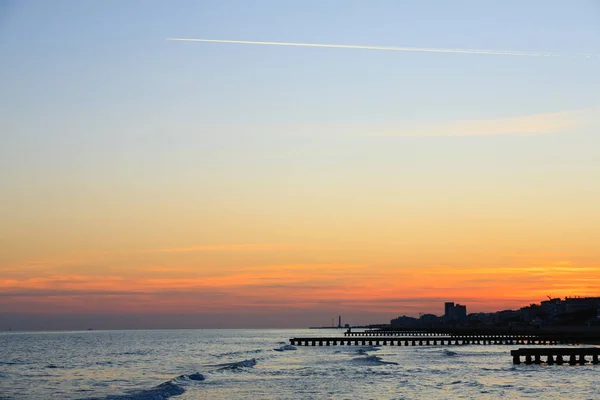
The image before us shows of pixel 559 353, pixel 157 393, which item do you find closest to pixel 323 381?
pixel 157 393

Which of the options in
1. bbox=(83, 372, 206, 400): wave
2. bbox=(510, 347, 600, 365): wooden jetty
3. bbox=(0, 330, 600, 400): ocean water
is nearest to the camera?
bbox=(0, 330, 600, 400): ocean water

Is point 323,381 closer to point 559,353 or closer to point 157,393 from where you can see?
point 157,393

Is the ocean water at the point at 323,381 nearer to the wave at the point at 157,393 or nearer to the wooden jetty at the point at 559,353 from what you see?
the wave at the point at 157,393

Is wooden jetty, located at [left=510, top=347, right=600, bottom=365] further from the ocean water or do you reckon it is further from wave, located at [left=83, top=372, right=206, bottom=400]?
wave, located at [left=83, top=372, right=206, bottom=400]

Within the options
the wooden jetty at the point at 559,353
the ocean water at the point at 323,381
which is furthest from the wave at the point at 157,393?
the wooden jetty at the point at 559,353

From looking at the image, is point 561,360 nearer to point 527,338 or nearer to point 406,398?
point 406,398

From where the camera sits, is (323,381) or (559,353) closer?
(323,381)

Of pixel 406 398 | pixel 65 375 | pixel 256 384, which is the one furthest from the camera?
pixel 65 375

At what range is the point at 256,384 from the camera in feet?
177

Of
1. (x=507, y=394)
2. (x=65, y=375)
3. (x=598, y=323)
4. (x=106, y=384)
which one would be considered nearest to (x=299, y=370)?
(x=106, y=384)

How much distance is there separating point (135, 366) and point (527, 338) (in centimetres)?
6082

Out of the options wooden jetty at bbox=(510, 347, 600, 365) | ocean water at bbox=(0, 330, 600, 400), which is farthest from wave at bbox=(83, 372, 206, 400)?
wooden jetty at bbox=(510, 347, 600, 365)

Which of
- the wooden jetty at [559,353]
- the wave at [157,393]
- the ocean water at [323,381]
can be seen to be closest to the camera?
the ocean water at [323,381]

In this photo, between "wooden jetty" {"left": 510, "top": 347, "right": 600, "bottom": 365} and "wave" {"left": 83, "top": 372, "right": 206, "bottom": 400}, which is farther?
"wooden jetty" {"left": 510, "top": 347, "right": 600, "bottom": 365}
